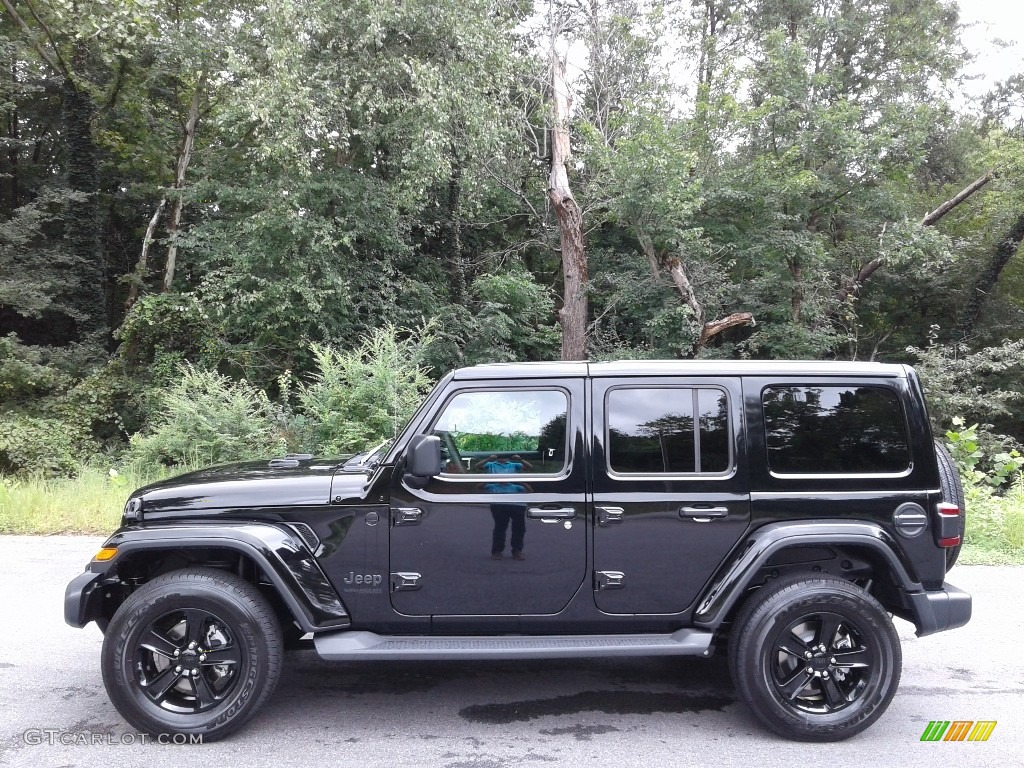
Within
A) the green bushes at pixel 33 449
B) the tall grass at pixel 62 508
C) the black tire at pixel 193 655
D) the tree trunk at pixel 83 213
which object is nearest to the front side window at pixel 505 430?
the black tire at pixel 193 655

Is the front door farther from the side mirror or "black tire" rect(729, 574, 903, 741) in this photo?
"black tire" rect(729, 574, 903, 741)

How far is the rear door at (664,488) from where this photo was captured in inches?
153

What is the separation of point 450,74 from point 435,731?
12913 millimetres

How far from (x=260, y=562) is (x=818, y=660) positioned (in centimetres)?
290

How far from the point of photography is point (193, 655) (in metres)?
3.73

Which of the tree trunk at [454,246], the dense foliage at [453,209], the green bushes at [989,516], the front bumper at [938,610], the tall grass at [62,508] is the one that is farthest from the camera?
the tree trunk at [454,246]

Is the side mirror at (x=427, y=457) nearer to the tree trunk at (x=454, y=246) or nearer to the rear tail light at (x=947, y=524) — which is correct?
the rear tail light at (x=947, y=524)

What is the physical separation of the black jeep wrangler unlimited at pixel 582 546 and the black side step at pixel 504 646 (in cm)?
1

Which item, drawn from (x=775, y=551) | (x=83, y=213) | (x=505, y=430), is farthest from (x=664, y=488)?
(x=83, y=213)

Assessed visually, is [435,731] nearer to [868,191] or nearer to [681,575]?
[681,575]

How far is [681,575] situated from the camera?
12.8 feet

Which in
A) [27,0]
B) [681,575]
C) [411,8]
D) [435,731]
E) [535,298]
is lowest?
[435,731]

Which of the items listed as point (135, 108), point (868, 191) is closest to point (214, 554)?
point (868, 191)

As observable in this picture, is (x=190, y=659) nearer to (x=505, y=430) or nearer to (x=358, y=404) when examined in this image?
(x=505, y=430)
